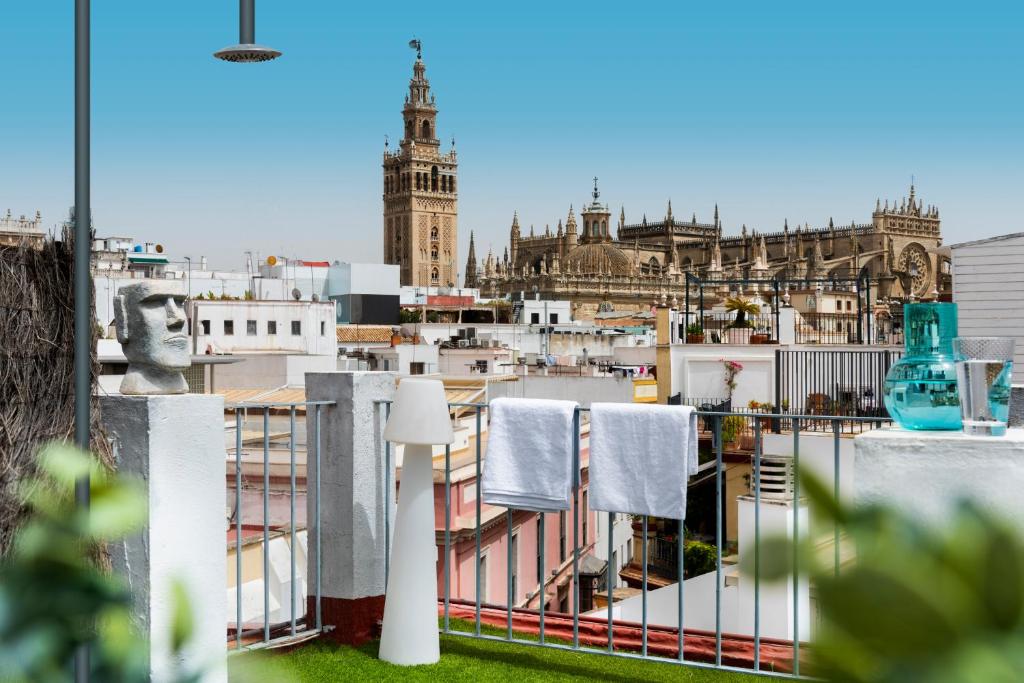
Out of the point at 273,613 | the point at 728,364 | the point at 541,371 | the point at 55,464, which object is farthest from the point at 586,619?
the point at 541,371

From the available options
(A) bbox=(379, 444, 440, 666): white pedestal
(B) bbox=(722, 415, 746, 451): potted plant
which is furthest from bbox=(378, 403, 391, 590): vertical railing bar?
(B) bbox=(722, 415, 746, 451): potted plant

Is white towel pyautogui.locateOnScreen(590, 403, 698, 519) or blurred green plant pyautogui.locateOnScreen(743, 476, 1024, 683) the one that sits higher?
blurred green plant pyautogui.locateOnScreen(743, 476, 1024, 683)

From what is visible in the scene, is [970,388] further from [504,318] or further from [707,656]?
[504,318]

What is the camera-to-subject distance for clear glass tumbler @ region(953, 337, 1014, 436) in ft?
11.4

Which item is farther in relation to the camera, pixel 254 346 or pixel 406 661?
pixel 254 346

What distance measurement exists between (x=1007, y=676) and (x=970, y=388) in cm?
313

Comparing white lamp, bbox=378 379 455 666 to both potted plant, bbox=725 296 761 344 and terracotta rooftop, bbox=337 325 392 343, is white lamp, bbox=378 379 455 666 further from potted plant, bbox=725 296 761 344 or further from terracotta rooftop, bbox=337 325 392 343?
terracotta rooftop, bbox=337 325 392 343

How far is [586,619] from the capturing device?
5.38 metres

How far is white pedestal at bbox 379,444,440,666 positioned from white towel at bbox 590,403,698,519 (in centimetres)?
73

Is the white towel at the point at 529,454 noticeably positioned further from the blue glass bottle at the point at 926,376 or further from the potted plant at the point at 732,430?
the potted plant at the point at 732,430

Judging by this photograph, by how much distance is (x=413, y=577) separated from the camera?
4.92 m

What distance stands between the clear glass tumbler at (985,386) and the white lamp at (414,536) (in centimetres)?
216

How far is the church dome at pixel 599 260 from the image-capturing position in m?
95.7

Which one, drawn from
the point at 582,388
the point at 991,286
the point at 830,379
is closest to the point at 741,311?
the point at 582,388
